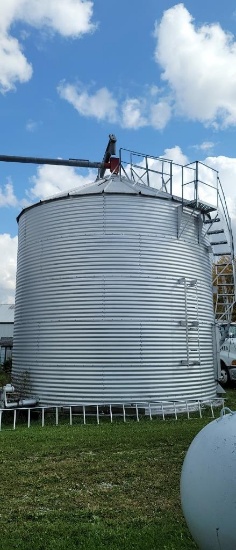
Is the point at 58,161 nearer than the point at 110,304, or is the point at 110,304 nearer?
the point at 110,304

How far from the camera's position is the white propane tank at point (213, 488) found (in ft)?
12.1

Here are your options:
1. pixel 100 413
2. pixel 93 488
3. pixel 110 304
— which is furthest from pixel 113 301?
pixel 93 488

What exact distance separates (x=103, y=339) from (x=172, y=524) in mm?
8639

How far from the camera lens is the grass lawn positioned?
5.34 meters

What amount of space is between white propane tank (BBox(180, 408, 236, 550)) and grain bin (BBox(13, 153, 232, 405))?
10.1 m

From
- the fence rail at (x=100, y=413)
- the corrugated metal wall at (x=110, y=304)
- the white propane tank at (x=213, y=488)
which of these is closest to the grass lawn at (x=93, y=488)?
the white propane tank at (x=213, y=488)

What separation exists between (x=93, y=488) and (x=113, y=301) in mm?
7645

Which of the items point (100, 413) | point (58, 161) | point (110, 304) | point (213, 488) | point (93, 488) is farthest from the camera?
point (58, 161)

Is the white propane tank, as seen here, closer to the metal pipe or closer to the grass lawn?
the grass lawn

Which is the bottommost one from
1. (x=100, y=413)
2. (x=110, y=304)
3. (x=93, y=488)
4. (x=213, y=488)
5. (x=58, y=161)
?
(x=93, y=488)

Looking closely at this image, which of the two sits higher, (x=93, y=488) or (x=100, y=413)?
(x=100, y=413)

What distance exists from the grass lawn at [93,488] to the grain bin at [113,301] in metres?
2.54

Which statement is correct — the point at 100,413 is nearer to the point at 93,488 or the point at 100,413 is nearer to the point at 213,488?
the point at 93,488

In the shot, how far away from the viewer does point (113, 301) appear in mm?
14453
